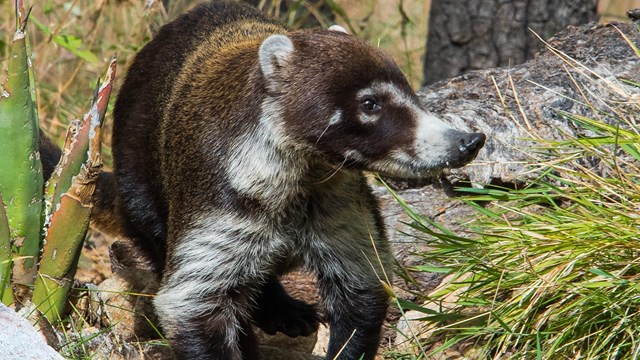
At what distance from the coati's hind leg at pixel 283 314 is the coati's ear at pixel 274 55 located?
1.56 m

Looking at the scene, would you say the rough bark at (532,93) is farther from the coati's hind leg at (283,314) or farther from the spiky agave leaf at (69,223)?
the spiky agave leaf at (69,223)

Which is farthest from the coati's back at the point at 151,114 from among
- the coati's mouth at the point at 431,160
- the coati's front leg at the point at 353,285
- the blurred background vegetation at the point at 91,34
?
the coati's mouth at the point at 431,160

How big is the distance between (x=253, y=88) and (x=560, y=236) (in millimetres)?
1629

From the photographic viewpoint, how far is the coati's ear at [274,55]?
15.1 ft

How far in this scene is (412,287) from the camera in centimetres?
579

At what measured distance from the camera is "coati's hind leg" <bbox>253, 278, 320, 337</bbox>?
5.82m

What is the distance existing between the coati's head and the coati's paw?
159 centimetres

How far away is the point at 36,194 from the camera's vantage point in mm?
5117

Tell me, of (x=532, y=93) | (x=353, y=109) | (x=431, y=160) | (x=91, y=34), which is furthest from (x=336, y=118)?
(x=91, y=34)

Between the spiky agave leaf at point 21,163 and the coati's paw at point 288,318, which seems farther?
the coati's paw at point 288,318

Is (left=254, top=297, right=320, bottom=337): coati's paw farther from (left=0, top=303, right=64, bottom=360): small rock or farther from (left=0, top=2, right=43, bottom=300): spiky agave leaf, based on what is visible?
(left=0, top=303, right=64, bottom=360): small rock

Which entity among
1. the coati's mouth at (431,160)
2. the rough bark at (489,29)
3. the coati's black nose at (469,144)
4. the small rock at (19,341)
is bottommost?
the small rock at (19,341)

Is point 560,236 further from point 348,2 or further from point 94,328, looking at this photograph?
point 348,2

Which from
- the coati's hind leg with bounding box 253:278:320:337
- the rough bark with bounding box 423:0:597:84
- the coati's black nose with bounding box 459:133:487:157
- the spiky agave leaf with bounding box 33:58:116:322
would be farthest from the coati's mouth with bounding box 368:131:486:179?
the rough bark with bounding box 423:0:597:84
